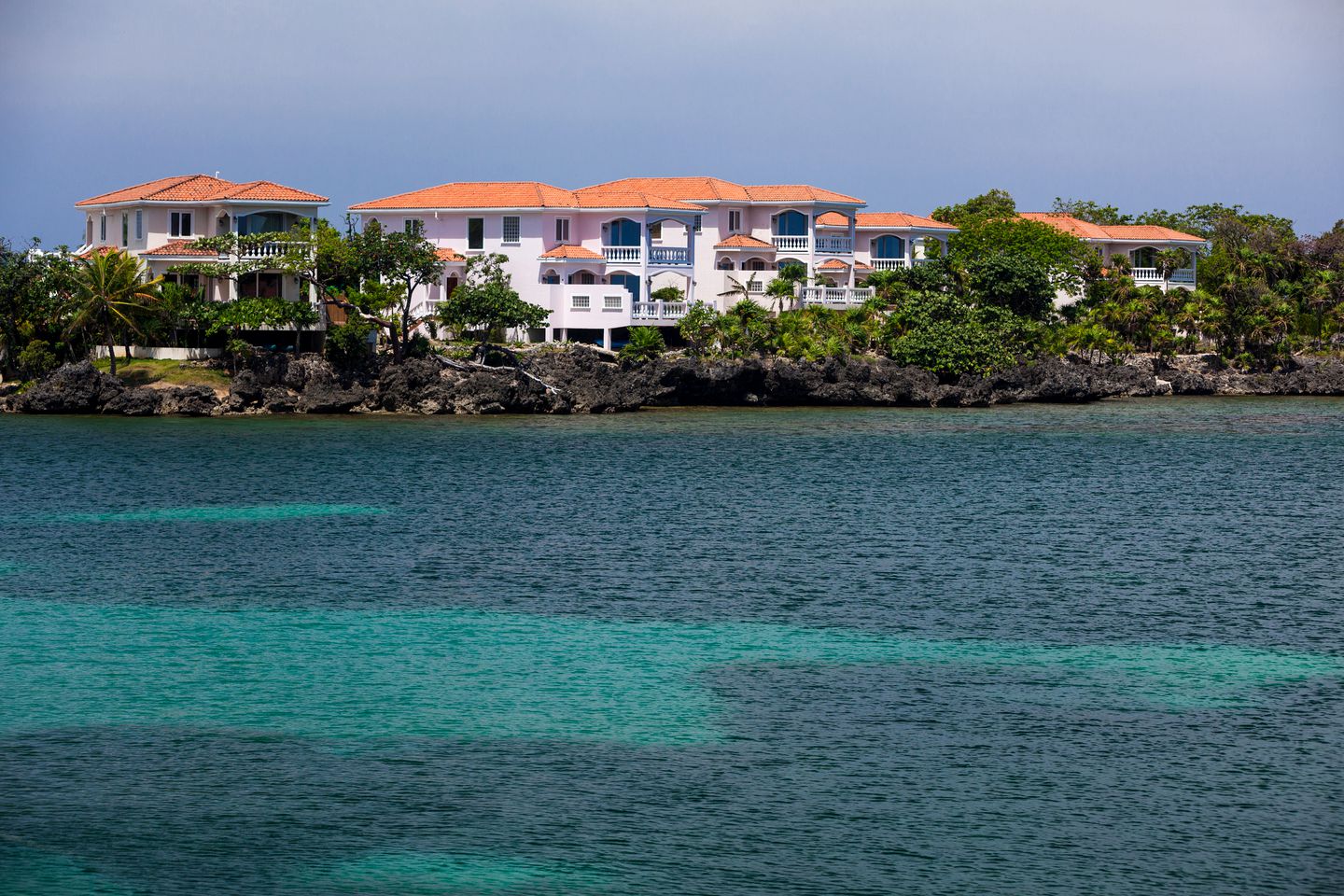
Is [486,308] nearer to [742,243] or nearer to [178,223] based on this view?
[178,223]

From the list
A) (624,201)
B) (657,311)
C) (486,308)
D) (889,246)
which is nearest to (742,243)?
(624,201)

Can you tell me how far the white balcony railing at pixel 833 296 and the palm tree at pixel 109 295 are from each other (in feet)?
120

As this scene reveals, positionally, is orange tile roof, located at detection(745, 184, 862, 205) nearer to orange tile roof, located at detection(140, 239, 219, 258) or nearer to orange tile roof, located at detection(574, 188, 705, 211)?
orange tile roof, located at detection(574, 188, 705, 211)

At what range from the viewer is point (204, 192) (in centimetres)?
7812

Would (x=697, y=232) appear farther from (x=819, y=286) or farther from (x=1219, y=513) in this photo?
(x=1219, y=513)

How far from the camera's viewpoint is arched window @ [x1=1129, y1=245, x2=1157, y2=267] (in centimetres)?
10094

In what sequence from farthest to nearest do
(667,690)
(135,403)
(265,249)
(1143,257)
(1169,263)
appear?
(1143,257), (1169,263), (265,249), (135,403), (667,690)

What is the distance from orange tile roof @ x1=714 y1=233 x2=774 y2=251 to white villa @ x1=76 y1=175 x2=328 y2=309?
78.8 feet

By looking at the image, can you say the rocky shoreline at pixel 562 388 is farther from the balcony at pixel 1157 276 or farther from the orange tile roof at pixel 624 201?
the balcony at pixel 1157 276

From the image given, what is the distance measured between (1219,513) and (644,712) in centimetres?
2578

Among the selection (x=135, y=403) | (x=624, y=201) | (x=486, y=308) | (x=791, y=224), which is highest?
(x=624, y=201)

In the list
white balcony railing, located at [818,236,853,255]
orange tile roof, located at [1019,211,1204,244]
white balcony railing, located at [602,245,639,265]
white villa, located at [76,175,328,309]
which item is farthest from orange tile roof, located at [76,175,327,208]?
orange tile roof, located at [1019,211,1204,244]

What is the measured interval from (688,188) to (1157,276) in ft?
106

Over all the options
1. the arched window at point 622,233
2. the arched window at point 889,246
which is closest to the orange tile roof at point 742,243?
the arched window at point 622,233
